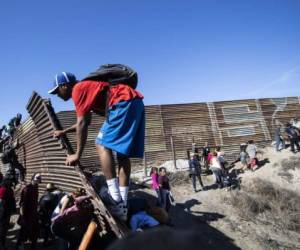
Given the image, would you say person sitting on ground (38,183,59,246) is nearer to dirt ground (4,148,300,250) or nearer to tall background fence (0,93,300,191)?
dirt ground (4,148,300,250)

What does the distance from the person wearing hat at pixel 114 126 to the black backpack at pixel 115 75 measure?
0.19ft

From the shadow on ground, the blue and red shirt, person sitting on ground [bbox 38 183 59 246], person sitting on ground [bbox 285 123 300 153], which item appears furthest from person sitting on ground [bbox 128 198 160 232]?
person sitting on ground [bbox 285 123 300 153]

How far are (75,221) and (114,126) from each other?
4.18 ft

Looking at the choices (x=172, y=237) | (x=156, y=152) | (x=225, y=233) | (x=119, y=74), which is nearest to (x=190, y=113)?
(x=156, y=152)

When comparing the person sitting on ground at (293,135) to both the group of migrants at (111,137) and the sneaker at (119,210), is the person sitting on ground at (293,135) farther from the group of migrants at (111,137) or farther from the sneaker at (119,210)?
the sneaker at (119,210)

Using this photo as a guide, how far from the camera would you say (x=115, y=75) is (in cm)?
321

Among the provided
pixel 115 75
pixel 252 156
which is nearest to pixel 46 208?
pixel 115 75

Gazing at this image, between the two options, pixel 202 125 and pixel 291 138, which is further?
pixel 202 125

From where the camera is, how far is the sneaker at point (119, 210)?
3.05 m

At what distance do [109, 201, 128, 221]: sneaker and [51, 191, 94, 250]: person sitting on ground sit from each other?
1.10 ft

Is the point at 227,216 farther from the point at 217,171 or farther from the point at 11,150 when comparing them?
the point at 11,150

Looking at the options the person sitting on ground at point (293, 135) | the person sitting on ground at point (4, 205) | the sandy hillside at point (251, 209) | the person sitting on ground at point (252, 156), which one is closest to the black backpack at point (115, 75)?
the person sitting on ground at point (4, 205)

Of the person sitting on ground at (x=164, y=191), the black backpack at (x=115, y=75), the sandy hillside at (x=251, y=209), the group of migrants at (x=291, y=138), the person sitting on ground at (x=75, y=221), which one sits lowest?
the sandy hillside at (x=251, y=209)

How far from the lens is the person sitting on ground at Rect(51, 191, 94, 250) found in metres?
3.33
